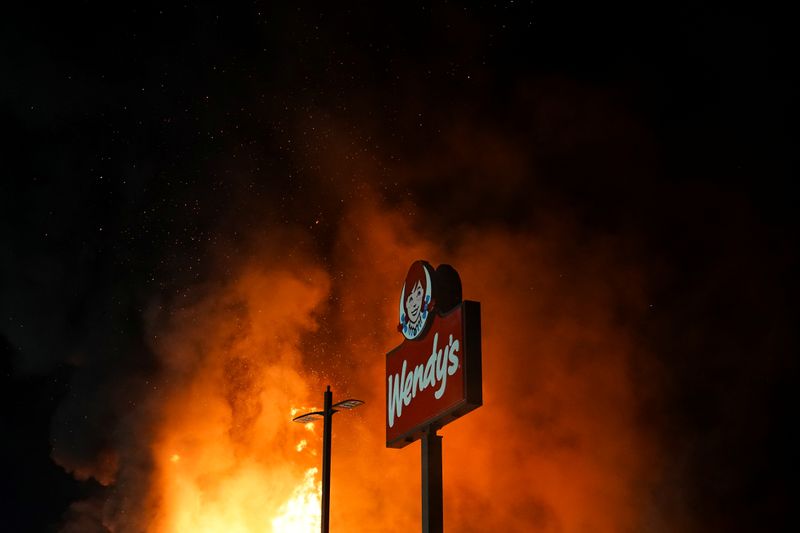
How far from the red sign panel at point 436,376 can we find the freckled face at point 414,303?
13.7 inches

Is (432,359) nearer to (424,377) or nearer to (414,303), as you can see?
(424,377)

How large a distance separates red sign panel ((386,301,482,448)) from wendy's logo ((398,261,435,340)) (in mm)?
128

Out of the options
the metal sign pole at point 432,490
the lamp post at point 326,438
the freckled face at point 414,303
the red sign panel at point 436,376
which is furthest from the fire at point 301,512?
→ the metal sign pole at point 432,490

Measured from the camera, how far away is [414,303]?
1564cm

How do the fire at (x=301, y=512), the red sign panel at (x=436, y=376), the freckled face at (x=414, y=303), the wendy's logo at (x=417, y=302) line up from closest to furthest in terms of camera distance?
the red sign panel at (x=436, y=376) → the wendy's logo at (x=417, y=302) → the freckled face at (x=414, y=303) → the fire at (x=301, y=512)

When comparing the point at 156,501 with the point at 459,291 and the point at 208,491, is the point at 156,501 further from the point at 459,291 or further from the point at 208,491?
the point at 459,291

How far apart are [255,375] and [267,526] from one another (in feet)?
14.6

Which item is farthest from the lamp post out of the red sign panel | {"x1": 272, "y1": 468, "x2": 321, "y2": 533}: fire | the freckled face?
{"x1": 272, "y1": 468, "x2": 321, "y2": 533}: fire

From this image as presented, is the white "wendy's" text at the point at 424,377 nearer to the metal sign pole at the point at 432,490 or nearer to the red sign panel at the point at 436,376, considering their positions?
the red sign panel at the point at 436,376

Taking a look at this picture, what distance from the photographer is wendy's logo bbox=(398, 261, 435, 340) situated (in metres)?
15.2

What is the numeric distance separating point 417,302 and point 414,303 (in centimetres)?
11

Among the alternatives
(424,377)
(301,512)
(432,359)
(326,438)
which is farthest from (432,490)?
(301,512)

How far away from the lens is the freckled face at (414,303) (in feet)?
50.8

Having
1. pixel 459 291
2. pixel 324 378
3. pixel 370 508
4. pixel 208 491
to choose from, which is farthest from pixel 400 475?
pixel 459 291
